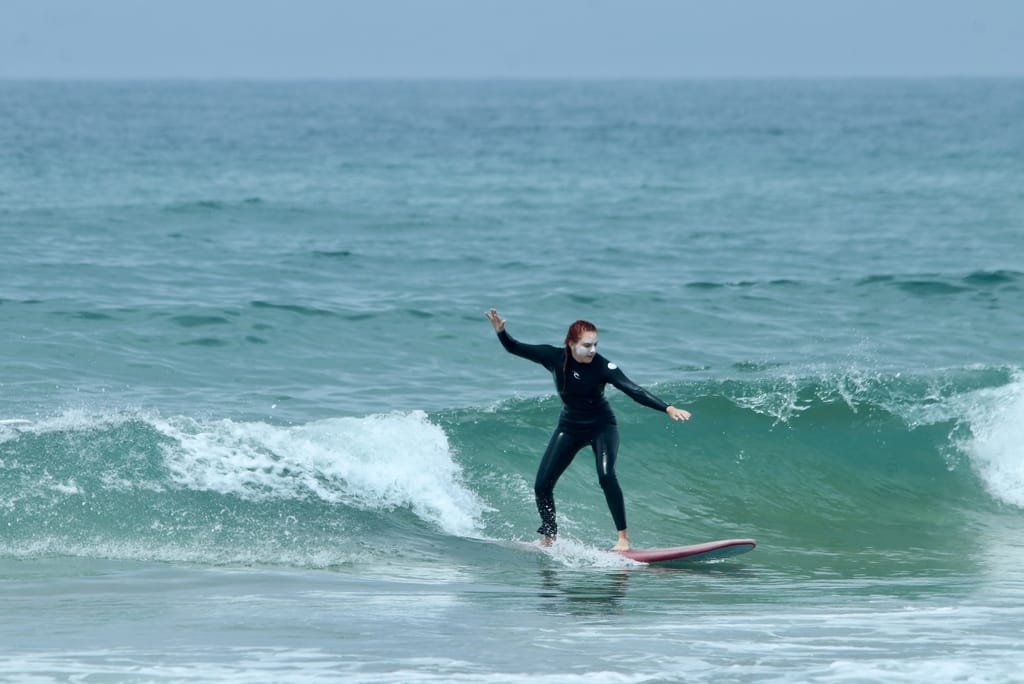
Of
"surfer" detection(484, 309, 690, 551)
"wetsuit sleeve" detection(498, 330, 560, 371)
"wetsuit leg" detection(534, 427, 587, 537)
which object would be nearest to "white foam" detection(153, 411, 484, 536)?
"wetsuit leg" detection(534, 427, 587, 537)

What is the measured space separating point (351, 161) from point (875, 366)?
36116 mm

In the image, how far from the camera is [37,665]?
7.11 meters

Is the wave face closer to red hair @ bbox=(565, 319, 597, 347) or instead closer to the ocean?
the ocean

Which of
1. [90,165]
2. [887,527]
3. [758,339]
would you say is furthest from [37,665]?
[90,165]

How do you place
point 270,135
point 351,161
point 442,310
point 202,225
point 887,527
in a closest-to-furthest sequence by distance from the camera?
point 887,527 → point 442,310 → point 202,225 → point 351,161 → point 270,135

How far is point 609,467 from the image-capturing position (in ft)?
34.2

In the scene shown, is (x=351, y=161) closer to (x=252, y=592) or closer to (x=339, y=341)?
(x=339, y=341)

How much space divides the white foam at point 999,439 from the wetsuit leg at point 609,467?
202 inches

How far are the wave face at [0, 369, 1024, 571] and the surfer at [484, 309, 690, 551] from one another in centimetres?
117

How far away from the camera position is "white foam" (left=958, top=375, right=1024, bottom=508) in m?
13.9

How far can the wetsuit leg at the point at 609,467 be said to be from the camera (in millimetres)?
10461

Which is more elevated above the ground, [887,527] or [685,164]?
[685,164]

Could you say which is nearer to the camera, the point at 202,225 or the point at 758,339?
the point at 758,339

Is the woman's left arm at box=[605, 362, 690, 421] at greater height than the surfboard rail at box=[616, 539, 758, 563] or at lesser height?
greater
